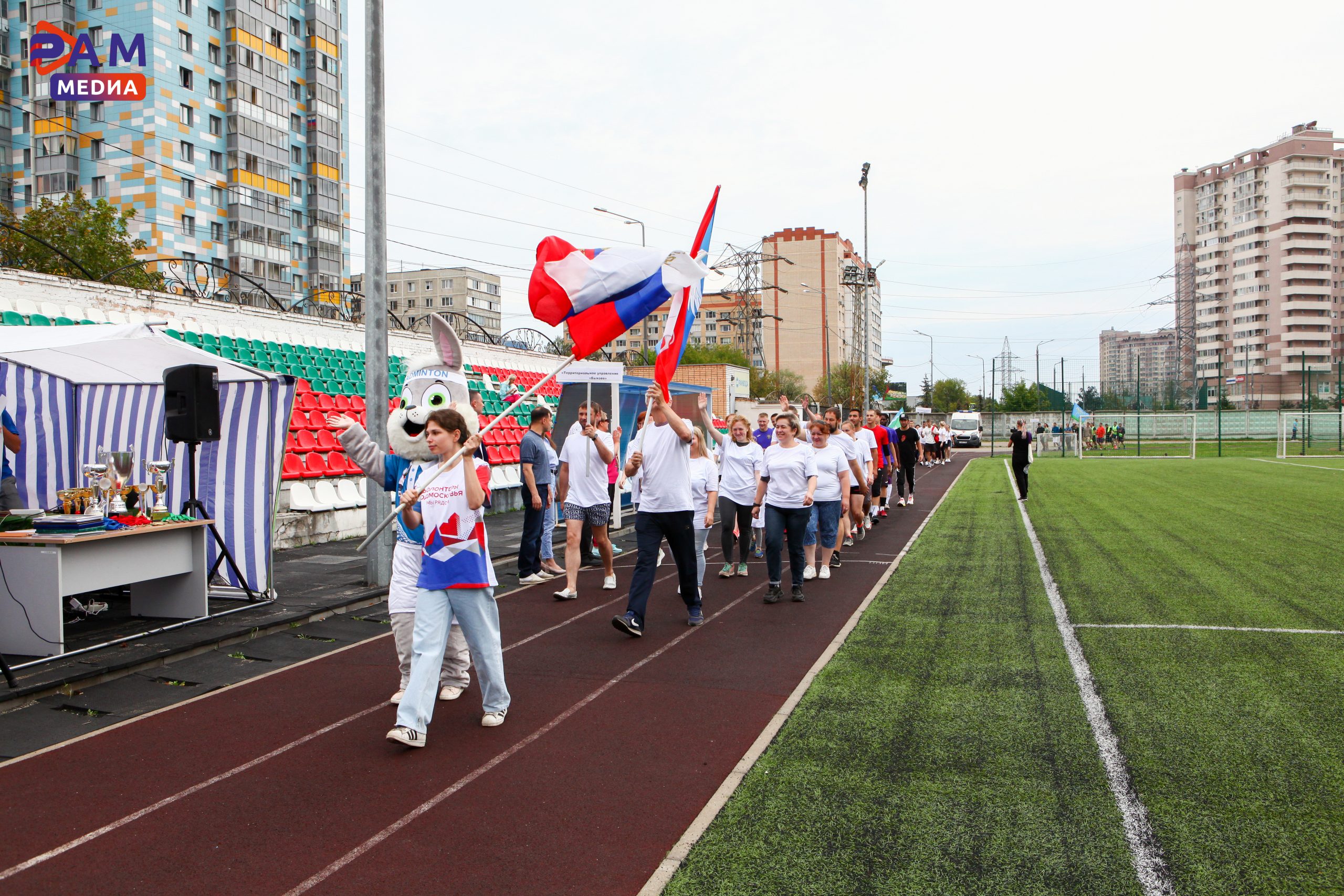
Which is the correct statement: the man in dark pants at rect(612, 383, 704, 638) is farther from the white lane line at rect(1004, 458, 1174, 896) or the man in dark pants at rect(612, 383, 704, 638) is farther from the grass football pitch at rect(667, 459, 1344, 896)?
the white lane line at rect(1004, 458, 1174, 896)

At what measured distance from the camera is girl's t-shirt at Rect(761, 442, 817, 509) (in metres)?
9.17

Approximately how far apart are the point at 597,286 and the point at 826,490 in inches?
210

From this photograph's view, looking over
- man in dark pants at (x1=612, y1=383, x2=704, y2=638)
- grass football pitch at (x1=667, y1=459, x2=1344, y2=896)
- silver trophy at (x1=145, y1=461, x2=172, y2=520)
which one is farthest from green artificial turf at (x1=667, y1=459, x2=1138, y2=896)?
silver trophy at (x1=145, y1=461, x2=172, y2=520)

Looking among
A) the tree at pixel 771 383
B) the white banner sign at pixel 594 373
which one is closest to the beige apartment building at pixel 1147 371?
the tree at pixel 771 383

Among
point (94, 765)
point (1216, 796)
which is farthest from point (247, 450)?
point (1216, 796)

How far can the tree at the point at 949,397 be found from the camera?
10675 centimetres

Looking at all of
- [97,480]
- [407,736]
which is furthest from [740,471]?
[97,480]

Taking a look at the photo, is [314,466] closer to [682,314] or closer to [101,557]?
[101,557]

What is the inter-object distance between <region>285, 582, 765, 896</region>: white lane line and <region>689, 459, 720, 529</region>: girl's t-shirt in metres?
2.54

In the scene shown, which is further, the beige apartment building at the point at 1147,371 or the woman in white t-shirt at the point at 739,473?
the beige apartment building at the point at 1147,371

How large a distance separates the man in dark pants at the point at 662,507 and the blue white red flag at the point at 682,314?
2.75 ft

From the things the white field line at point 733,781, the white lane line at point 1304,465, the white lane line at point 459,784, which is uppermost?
the white lane line at point 1304,465

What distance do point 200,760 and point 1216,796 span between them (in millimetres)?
5202

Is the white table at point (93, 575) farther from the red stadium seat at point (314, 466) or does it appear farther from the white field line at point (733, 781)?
the red stadium seat at point (314, 466)
